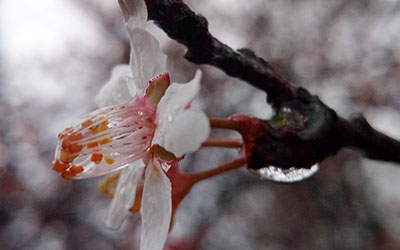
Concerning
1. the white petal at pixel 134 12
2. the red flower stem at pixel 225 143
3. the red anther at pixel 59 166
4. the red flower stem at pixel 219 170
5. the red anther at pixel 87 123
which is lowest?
the red anther at pixel 59 166

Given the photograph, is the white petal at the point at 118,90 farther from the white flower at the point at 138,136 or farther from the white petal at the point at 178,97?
the white petal at the point at 178,97

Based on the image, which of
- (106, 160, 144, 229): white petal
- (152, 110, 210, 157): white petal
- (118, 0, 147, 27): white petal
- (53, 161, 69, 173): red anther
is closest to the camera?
(152, 110, 210, 157): white petal

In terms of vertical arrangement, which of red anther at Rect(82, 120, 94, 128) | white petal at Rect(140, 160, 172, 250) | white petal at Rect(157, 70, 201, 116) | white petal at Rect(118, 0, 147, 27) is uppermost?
white petal at Rect(118, 0, 147, 27)

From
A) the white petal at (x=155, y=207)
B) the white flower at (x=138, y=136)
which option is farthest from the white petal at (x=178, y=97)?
the white petal at (x=155, y=207)

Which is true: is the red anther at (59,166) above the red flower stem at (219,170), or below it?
below

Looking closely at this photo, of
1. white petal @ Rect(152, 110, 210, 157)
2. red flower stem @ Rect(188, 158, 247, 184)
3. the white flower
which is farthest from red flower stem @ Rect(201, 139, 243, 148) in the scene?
white petal @ Rect(152, 110, 210, 157)

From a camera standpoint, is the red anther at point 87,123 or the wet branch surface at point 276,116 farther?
the red anther at point 87,123

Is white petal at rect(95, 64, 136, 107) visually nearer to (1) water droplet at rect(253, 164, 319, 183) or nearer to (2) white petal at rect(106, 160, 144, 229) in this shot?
(2) white petal at rect(106, 160, 144, 229)
